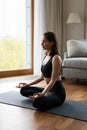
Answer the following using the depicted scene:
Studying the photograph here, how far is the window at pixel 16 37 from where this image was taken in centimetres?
493

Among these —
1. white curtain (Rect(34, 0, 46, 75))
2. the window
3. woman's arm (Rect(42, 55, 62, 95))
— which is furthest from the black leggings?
white curtain (Rect(34, 0, 46, 75))

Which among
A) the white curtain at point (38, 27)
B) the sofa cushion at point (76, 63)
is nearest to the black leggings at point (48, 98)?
the sofa cushion at point (76, 63)

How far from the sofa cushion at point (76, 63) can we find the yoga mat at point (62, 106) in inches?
49.0

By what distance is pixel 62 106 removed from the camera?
2627 millimetres

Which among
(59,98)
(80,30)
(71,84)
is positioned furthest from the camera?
(80,30)

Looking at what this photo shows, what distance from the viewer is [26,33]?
5.37 m

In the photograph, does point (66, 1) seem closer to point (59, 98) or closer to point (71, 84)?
point (71, 84)

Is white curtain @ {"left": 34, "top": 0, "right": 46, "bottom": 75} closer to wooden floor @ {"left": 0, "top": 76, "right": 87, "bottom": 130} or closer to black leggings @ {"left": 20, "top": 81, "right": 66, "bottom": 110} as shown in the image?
black leggings @ {"left": 20, "top": 81, "right": 66, "bottom": 110}

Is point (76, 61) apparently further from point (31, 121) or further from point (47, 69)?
point (31, 121)

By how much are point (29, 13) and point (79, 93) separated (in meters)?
2.67

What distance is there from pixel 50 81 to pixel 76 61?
5.25ft

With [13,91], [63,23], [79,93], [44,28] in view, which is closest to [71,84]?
[79,93]

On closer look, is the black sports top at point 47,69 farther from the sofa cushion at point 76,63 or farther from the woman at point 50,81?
the sofa cushion at point 76,63

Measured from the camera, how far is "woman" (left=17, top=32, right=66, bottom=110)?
2.43 m
